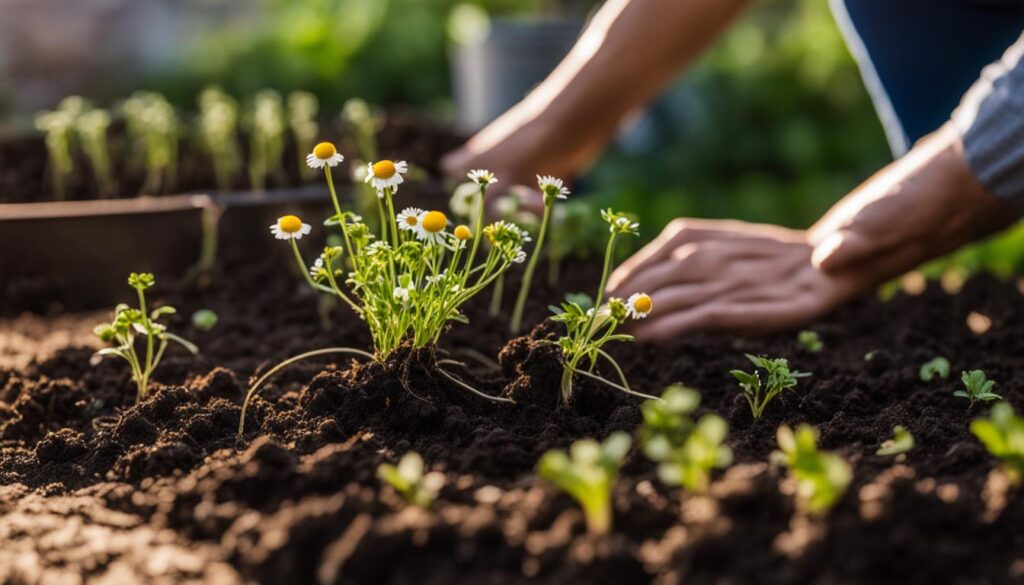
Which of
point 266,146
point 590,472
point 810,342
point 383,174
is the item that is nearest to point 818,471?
point 590,472

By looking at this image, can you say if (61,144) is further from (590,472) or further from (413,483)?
(590,472)

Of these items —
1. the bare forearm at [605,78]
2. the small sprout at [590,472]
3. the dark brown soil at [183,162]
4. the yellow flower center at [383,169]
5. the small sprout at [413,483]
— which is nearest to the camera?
the small sprout at [590,472]

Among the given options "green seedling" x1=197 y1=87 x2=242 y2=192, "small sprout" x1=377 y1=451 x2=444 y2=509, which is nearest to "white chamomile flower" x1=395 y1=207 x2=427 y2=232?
"small sprout" x1=377 y1=451 x2=444 y2=509

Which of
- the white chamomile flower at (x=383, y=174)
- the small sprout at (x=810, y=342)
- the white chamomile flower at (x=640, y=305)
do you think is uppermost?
the white chamomile flower at (x=383, y=174)

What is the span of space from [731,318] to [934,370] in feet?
1.47

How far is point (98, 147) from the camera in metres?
3.28

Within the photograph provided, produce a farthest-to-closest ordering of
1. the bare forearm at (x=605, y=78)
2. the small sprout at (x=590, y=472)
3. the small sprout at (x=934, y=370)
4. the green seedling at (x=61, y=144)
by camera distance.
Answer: the green seedling at (x=61, y=144) → the bare forearm at (x=605, y=78) → the small sprout at (x=934, y=370) → the small sprout at (x=590, y=472)

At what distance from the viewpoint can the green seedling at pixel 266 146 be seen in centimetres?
321

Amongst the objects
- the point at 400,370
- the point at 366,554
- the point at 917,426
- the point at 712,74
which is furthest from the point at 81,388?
the point at 712,74

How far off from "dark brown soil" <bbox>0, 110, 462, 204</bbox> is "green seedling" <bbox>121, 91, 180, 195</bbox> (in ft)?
0.10

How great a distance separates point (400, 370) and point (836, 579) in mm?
765

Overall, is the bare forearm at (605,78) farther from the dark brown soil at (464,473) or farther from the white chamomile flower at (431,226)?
the white chamomile flower at (431,226)

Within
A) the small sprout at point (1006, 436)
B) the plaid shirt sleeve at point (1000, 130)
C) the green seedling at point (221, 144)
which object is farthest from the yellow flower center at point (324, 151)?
the green seedling at point (221, 144)

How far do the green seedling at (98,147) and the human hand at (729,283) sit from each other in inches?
63.7
